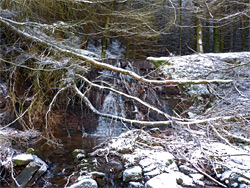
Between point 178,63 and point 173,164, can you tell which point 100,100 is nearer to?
point 178,63

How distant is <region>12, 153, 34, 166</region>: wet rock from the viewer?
4141 millimetres

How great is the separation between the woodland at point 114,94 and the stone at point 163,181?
0.06 metres

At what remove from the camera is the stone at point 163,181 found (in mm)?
3689

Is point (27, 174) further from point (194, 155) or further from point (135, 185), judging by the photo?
point (194, 155)

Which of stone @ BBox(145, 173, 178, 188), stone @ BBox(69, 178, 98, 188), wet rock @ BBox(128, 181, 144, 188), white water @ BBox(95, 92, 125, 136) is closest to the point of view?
stone @ BBox(69, 178, 98, 188)

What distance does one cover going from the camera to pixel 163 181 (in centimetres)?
378

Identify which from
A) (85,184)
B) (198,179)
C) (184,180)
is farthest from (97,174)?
(198,179)

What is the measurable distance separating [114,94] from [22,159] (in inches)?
161

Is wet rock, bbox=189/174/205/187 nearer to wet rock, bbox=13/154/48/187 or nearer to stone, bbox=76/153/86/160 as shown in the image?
stone, bbox=76/153/86/160

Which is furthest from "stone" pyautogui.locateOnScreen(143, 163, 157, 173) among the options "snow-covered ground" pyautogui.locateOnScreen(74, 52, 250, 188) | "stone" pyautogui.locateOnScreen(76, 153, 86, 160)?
"stone" pyautogui.locateOnScreen(76, 153, 86, 160)

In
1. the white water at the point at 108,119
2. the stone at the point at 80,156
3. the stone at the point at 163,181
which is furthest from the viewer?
the white water at the point at 108,119

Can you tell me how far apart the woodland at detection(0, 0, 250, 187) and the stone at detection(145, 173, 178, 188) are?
0.06 meters

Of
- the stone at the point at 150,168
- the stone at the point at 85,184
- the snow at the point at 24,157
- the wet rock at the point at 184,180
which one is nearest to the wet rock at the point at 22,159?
the snow at the point at 24,157

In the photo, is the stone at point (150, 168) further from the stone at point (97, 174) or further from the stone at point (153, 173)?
the stone at point (97, 174)
